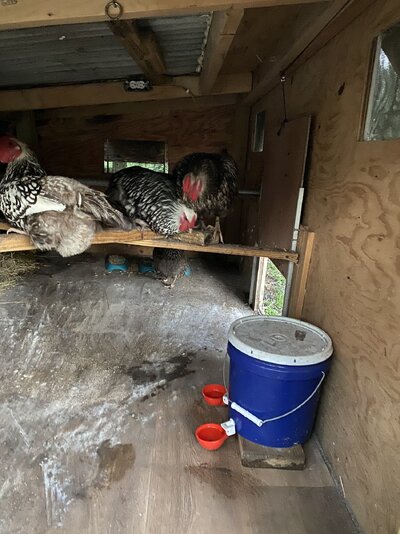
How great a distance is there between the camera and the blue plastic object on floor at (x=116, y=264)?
325 cm

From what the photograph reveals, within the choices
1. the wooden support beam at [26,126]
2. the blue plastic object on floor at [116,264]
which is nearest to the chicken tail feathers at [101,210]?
the blue plastic object on floor at [116,264]

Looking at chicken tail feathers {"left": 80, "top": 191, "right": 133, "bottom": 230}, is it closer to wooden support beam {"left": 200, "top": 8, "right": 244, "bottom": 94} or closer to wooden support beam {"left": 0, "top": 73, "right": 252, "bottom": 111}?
wooden support beam {"left": 200, "top": 8, "right": 244, "bottom": 94}

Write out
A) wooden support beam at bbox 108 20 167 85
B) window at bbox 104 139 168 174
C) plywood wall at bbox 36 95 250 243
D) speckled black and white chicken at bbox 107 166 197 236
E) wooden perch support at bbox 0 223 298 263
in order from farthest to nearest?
window at bbox 104 139 168 174 → plywood wall at bbox 36 95 250 243 → speckled black and white chicken at bbox 107 166 197 236 → wooden perch support at bbox 0 223 298 263 → wooden support beam at bbox 108 20 167 85

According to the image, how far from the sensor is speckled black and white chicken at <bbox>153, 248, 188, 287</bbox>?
2.99 m

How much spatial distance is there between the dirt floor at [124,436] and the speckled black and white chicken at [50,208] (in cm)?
66

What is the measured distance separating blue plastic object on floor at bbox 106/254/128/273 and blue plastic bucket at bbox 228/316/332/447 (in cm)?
203

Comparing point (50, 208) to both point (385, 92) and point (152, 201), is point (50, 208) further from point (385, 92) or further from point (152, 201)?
point (385, 92)

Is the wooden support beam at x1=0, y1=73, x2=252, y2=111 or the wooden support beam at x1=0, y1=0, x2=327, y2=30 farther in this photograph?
the wooden support beam at x1=0, y1=73, x2=252, y2=111

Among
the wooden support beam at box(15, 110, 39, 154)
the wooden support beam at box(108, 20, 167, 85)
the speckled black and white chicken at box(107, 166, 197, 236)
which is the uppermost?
the wooden support beam at box(108, 20, 167, 85)

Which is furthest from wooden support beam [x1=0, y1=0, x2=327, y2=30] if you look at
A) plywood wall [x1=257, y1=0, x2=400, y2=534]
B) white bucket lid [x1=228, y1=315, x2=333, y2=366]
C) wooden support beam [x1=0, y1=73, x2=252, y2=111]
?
wooden support beam [x1=0, y1=73, x2=252, y2=111]

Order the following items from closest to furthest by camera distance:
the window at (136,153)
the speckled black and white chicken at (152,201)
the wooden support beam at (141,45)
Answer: the wooden support beam at (141,45)
the speckled black and white chicken at (152,201)
the window at (136,153)

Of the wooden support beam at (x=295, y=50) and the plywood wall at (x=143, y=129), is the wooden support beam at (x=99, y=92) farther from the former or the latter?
the plywood wall at (x=143, y=129)

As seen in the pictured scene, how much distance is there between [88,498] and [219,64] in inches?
75.3

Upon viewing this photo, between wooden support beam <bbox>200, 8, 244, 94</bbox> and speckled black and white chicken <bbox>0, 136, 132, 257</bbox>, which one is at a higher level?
wooden support beam <bbox>200, 8, 244, 94</bbox>
